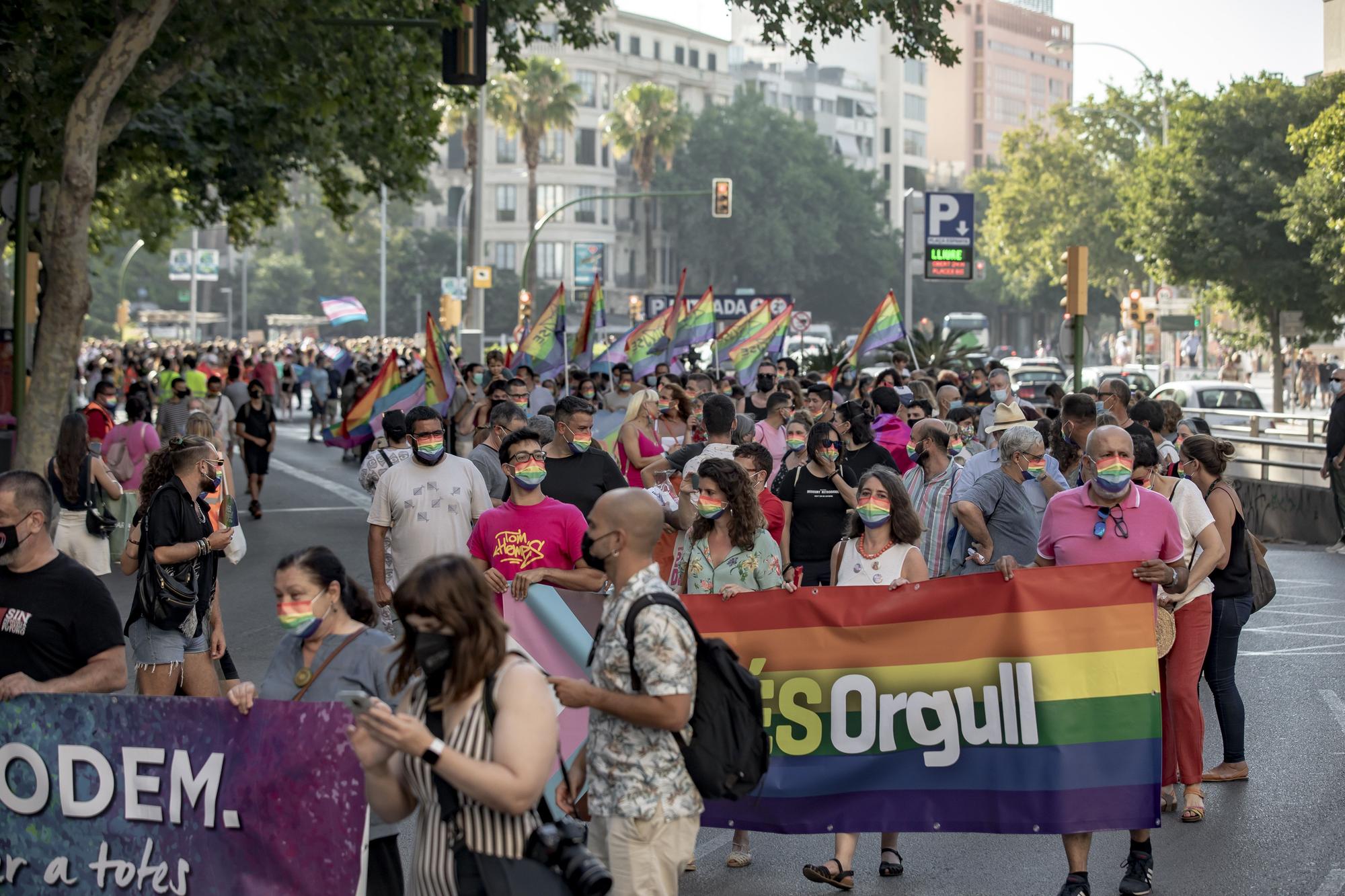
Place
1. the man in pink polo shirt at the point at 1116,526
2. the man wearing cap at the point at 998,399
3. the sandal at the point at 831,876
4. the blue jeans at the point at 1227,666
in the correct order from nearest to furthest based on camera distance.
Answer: the sandal at the point at 831,876, the man in pink polo shirt at the point at 1116,526, the blue jeans at the point at 1227,666, the man wearing cap at the point at 998,399

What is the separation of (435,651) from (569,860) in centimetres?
59

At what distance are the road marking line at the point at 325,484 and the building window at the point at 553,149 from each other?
7060cm

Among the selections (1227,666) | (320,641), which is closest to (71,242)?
(1227,666)

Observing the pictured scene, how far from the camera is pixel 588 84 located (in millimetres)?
101000

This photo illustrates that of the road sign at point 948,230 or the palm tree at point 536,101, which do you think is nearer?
the road sign at point 948,230

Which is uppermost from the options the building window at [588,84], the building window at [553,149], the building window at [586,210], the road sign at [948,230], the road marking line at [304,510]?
the building window at [588,84]

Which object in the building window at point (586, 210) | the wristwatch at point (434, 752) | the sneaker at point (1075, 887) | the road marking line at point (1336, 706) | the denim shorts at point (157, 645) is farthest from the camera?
the building window at point (586, 210)

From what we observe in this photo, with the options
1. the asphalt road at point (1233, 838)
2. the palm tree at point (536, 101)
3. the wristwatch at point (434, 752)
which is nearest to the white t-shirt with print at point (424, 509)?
the asphalt road at point (1233, 838)

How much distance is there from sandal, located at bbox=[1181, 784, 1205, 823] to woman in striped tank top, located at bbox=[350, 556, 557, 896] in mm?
4225

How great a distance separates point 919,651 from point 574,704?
2512 mm

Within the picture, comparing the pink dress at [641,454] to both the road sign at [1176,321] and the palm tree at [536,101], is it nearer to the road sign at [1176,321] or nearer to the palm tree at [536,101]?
the road sign at [1176,321]

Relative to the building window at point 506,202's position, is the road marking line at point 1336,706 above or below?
below

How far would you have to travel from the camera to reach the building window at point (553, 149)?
98.5 metres

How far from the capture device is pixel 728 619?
272 inches
